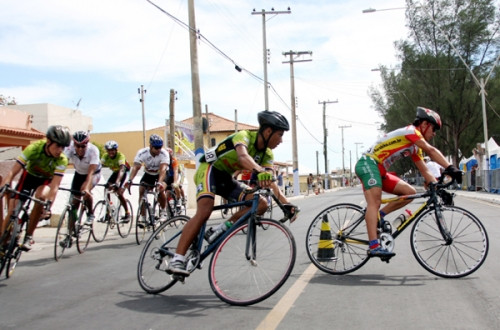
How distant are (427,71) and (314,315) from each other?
4220 cm

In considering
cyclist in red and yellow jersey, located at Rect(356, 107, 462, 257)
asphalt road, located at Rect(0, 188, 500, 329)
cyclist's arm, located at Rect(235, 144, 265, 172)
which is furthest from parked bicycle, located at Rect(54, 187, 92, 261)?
cyclist in red and yellow jersey, located at Rect(356, 107, 462, 257)

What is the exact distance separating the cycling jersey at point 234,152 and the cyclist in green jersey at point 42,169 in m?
2.37

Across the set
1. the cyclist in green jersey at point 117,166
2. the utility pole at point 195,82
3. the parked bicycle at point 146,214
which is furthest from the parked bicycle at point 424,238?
the utility pole at point 195,82

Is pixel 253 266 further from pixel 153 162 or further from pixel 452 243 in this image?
pixel 153 162

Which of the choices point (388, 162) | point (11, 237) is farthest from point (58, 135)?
point (388, 162)

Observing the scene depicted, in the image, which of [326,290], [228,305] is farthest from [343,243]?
[228,305]

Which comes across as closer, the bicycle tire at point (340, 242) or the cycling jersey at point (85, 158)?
the bicycle tire at point (340, 242)

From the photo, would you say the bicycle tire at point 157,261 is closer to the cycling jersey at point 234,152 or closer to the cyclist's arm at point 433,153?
the cycling jersey at point 234,152

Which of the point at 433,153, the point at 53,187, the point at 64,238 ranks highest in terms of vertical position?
the point at 433,153

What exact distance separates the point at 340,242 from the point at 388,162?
114 centimetres

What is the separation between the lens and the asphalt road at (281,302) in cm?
434

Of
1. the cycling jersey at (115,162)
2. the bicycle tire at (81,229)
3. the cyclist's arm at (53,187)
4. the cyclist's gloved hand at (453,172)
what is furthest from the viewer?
the cycling jersey at (115,162)

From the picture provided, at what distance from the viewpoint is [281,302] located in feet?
16.3

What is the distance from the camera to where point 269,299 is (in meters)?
5.09
